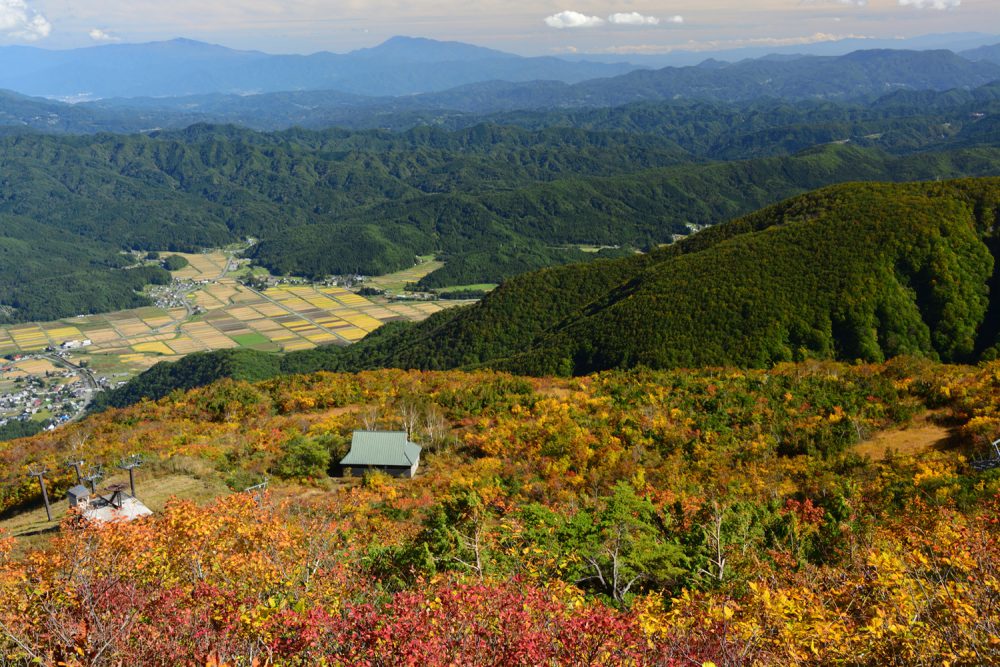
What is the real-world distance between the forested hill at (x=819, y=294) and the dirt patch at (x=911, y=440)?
26.0 m

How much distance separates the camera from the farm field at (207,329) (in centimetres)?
15400

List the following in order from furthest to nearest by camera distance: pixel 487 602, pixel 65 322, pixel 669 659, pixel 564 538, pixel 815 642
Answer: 1. pixel 65 322
2. pixel 564 538
3. pixel 487 602
4. pixel 815 642
5. pixel 669 659

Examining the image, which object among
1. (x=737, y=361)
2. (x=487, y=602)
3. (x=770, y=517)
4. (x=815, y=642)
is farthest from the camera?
(x=737, y=361)

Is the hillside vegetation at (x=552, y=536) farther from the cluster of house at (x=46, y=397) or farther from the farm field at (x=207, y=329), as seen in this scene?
the farm field at (x=207, y=329)

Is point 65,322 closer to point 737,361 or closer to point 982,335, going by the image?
point 737,361

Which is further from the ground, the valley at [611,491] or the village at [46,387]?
the valley at [611,491]

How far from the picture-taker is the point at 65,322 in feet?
646

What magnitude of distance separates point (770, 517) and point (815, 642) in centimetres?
1216

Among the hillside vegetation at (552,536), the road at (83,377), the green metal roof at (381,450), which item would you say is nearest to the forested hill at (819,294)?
the hillside vegetation at (552,536)

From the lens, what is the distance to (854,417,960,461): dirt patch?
105ft

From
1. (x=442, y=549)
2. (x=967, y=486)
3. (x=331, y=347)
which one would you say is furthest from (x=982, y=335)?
(x=331, y=347)

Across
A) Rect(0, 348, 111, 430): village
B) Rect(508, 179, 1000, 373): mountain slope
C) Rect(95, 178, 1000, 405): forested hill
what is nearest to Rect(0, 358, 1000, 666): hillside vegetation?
Rect(508, 179, 1000, 373): mountain slope

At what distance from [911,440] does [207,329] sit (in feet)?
559

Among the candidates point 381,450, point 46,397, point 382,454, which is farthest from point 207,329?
point 382,454
